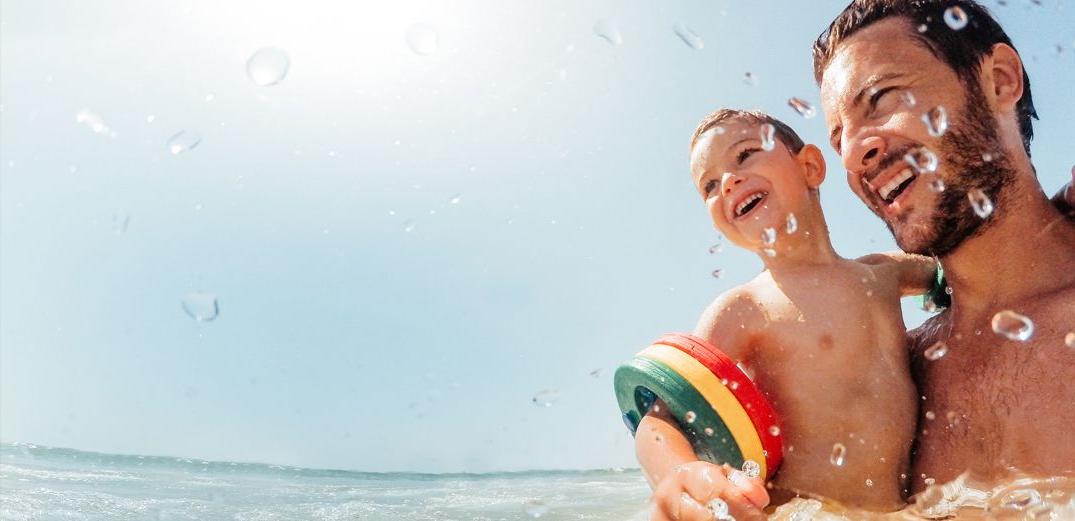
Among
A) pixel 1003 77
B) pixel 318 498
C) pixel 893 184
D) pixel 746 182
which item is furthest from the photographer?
pixel 318 498

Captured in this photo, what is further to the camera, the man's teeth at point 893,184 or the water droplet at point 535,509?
the water droplet at point 535,509

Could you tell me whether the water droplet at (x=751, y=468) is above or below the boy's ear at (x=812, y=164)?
below

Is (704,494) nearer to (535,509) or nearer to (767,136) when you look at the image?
(767,136)

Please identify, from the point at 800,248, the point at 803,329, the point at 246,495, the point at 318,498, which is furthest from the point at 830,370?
the point at 246,495

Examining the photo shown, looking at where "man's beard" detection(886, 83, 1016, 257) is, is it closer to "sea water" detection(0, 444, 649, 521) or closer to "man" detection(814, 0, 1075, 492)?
"man" detection(814, 0, 1075, 492)

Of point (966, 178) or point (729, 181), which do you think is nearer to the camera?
point (966, 178)

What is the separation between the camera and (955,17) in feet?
9.04

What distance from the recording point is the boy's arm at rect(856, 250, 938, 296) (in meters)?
2.99

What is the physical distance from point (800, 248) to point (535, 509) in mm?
5800

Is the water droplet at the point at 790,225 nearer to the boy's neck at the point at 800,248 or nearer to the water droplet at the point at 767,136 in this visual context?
the boy's neck at the point at 800,248

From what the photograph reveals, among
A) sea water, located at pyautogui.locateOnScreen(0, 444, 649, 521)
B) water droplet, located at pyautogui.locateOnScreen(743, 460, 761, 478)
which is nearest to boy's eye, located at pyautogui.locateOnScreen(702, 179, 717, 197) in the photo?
water droplet, located at pyautogui.locateOnScreen(743, 460, 761, 478)

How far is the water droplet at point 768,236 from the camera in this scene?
2.85m

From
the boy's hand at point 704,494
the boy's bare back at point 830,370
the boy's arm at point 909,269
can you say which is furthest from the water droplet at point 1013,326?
the boy's hand at point 704,494

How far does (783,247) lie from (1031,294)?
2.78 ft
